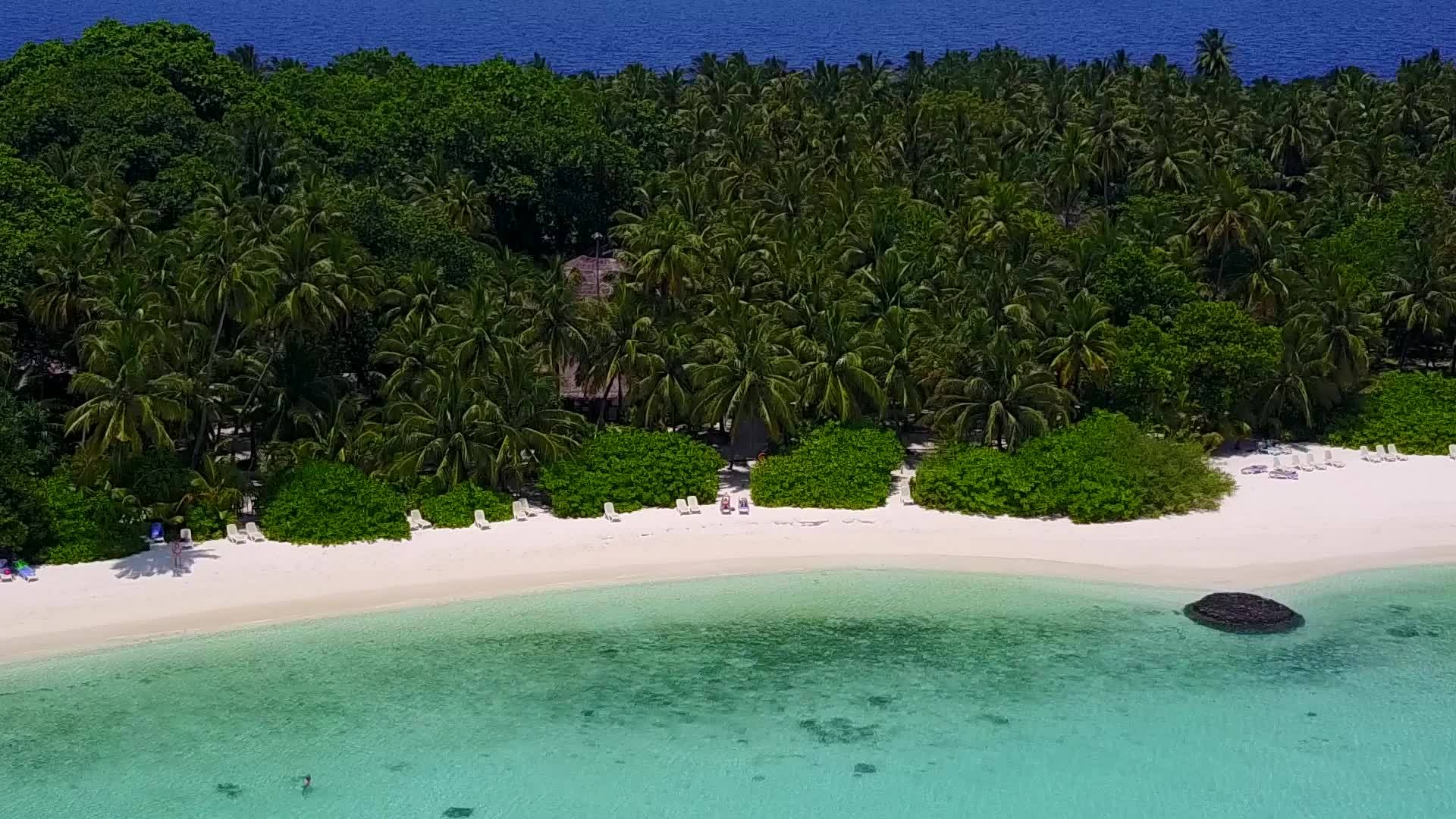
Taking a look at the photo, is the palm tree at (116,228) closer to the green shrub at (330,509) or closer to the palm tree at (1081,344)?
the green shrub at (330,509)

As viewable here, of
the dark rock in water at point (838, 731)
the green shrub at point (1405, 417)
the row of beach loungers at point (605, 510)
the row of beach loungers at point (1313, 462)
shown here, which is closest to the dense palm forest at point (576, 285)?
the green shrub at point (1405, 417)

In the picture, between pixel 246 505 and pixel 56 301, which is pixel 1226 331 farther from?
pixel 56 301

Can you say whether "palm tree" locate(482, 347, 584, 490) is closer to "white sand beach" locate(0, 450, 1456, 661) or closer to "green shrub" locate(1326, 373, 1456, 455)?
"white sand beach" locate(0, 450, 1456, 661)

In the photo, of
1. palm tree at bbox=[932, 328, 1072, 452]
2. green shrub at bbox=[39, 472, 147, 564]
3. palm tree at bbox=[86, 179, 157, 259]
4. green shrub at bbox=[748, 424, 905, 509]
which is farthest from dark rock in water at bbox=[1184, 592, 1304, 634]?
palm tree at bbox=[86, 179, 157, 259]

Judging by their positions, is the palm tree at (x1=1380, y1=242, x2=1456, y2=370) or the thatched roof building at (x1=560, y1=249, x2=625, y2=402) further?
the palm tree at (x1=1380, y1=242, x2=1456, y2=370)

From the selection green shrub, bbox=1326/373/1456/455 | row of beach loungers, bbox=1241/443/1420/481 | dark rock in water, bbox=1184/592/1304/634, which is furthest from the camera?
green shrub, bbox=1326/373/1456/455

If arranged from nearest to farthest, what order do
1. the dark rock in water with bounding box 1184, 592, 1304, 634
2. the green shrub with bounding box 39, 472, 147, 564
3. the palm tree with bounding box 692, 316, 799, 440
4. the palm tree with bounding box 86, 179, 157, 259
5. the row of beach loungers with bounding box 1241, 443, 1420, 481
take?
the dark rock in water with bounding box 1184, 592, 1304, 634 < the green shrub with bounding box 39, 472, 147, 564 < the palm tree with bounding box 692, 316, 799, 440 < the palm tree with bounding box 86, 179, 157, 259 < the row of beach loungers with bounding box 1241, 443, 1420, 481
